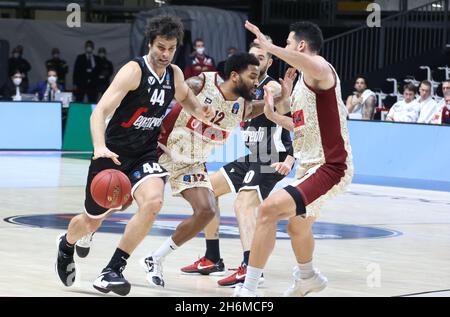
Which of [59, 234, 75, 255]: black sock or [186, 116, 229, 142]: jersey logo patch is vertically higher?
[186, 116, 229, 142]: jersey logo patch

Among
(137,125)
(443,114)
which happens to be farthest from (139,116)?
(443,114)

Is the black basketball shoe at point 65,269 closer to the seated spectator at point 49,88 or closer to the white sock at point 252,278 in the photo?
the white sock at point 252,278

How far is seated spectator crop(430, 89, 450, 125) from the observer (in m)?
19.9

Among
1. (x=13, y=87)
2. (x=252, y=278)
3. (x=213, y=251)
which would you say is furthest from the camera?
(x=13, y=87)

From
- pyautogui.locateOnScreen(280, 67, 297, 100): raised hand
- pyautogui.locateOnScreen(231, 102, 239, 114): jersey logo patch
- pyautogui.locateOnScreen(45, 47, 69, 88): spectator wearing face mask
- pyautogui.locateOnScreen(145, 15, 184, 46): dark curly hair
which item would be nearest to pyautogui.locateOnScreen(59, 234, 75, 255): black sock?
pyautogui.locateOnScreen(145, 15, 184, 46): dark curly hair

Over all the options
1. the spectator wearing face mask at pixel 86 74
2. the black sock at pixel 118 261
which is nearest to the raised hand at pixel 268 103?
the black sock at pixel 118 261

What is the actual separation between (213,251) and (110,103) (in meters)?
1.95

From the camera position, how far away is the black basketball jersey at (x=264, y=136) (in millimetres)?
10469

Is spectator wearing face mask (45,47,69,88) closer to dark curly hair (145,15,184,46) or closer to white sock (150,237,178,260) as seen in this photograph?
white sock (150,237,178,260)

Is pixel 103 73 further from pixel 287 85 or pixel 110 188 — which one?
pixel 110 188

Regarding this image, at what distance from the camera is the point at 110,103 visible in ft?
28.6

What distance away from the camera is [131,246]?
8633mm

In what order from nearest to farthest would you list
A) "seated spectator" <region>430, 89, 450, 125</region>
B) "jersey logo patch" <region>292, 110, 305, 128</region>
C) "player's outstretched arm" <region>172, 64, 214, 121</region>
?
"jersey logo patch" <region>292, 110, 305, 128</region>
"player's outstretched arm" <region>172, 64, 214, 121</region>
"seated spectator" <region>430, 89, 450, 125</region>

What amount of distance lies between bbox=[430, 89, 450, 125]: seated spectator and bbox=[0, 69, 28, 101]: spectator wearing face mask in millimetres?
9611
